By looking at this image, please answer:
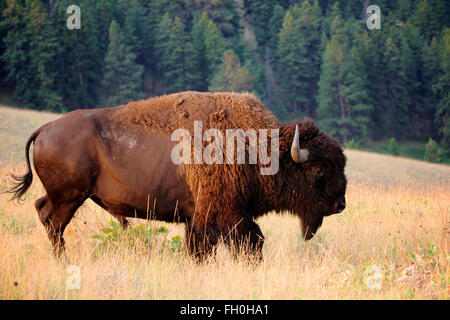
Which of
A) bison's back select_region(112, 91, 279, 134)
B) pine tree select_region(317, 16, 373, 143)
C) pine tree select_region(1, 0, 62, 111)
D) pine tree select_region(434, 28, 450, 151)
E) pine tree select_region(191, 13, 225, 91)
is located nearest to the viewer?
bison's back select_region(112, 91, 279, 134)

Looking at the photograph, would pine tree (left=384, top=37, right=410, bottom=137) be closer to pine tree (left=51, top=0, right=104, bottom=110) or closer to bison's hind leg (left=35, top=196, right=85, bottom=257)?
pine tree (left=51, top=0, right=104, bottom=110)

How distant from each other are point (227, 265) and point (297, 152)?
1577 millimetres

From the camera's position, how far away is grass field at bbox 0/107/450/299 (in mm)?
4488

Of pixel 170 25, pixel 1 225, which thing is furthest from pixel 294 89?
pixel 1 225

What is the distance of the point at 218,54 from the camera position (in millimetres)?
67812

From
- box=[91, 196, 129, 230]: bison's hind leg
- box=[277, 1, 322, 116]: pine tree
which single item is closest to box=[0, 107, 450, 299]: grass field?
box=[91, 196, 129, 230]: bison's hind leg

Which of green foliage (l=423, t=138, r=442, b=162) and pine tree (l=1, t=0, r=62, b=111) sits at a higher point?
pine tree (l=1, t=0, r=62, b=111)

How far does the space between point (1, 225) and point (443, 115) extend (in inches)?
2901

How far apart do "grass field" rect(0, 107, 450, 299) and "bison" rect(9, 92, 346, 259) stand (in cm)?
37

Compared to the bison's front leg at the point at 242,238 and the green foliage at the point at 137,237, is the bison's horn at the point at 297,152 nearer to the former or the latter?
the bison's front leg at the point at 242,238

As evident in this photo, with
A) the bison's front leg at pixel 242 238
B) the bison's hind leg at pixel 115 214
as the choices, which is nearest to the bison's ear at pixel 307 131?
the bison's front leg at pixel 242 238

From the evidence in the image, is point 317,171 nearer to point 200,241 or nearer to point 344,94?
point 200,241

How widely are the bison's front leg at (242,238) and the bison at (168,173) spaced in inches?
0.5
